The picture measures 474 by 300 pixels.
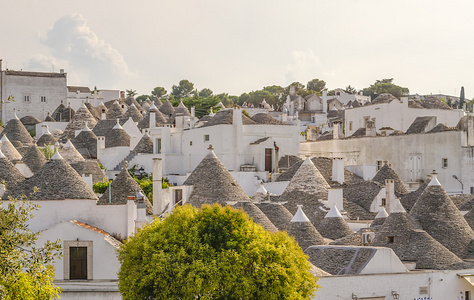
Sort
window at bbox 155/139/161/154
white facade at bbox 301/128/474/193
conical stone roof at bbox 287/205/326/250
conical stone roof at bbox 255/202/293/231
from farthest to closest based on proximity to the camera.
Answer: window at bbox 155/139/161/154
white facade at bbox 301/128/474/193
conical stone roof at bbox 255/202/293/231
conical stone roof at bbox 287/205/326/250

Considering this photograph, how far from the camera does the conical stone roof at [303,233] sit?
3934 cm

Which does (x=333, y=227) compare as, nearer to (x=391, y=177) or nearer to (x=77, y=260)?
(x=77, y=260)

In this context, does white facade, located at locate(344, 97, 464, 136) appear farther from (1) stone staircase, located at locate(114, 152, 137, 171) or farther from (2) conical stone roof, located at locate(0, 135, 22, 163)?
(2) conical stone roof, located at locate(0, 135, 22, 163)

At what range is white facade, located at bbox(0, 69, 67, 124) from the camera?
95938 mm

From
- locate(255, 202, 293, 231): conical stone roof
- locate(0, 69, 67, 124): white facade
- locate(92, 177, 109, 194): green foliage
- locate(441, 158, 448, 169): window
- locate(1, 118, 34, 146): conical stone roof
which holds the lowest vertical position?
locate(255, 202, 293, 231): conical stone roof

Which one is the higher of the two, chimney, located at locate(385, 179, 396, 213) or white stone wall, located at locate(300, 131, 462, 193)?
white stone wall, located at locate(300, 131, 462, 193)

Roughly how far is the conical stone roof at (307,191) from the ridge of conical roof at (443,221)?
5.24 m

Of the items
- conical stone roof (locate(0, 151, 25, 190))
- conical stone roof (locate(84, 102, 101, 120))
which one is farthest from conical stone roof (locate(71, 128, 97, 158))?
conical stone roof (locate(0, 151, 25, 190))

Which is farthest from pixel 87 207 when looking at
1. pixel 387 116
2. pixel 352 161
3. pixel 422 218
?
pixel 387 116

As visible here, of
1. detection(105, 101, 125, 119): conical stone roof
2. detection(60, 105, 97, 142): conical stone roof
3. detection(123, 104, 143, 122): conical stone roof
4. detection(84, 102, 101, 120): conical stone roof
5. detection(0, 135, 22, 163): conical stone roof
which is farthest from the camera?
detection(84, 102, 101, 120): conical stone roof

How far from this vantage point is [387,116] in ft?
247

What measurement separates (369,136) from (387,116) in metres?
6.06

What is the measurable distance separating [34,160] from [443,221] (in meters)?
26.4

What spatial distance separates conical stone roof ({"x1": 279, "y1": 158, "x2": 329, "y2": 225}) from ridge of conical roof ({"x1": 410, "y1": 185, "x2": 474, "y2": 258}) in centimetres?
524
